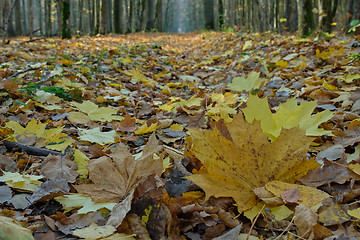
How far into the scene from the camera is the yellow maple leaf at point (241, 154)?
104 cm

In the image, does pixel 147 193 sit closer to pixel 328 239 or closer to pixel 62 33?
pixel 328 239

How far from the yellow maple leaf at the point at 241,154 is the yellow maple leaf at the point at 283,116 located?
0.24m

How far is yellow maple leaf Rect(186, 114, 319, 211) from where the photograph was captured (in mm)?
1036

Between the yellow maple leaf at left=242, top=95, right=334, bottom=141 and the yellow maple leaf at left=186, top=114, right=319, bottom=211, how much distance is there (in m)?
0.24

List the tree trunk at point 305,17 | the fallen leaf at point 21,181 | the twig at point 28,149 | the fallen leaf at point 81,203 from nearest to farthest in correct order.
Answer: the fallen leaf at point 81,203
the fallen leaf at point 21,181
the twig at point 28,149
the tree trunk at point 305,17

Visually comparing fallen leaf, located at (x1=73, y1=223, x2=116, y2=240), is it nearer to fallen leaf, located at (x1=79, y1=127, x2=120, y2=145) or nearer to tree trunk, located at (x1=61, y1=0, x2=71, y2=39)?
fallen leaf, located at (x1=79, y1=127, x2=120, y2=145)

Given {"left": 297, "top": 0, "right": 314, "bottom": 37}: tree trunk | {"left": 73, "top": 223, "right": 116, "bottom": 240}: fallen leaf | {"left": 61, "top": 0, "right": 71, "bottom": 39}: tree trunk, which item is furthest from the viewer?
{"left": 61, "top": 0, "right": 71, "bottom": 39}: tree trunk

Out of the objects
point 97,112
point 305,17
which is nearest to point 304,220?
point 97,112

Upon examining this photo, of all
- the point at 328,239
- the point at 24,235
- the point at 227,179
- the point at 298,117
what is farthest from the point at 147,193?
the point at 298,117

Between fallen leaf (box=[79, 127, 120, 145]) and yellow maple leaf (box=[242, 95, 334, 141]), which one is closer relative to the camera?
yellow maple leaf (box=[242, 95, 334, 141])

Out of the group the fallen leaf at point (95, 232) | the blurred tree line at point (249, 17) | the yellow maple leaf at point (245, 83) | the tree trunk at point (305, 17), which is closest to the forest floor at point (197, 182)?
the fallen leaf at point (95, 232)

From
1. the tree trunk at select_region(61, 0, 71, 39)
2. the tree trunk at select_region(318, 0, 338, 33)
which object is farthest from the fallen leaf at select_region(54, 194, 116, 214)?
the tree trunk at select_region(61, 0, 71, 39)

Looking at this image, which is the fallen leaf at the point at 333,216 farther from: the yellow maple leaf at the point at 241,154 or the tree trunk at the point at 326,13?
the tree trunk at the point at 326,13

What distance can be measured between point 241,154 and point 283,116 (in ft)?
1.57
